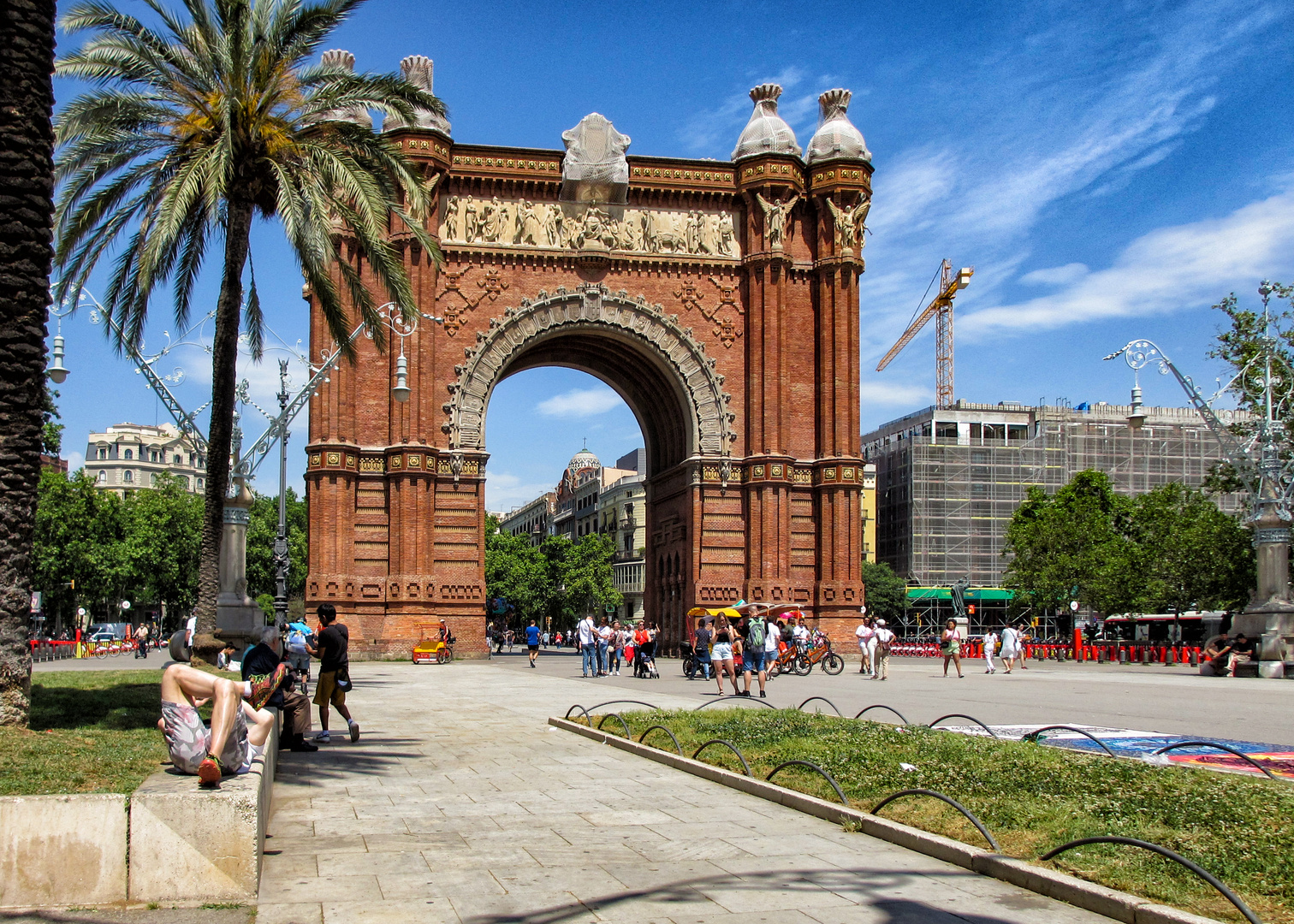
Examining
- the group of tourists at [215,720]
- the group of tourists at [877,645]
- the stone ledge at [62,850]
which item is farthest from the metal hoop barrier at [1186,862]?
the group of tourists at [877,645]

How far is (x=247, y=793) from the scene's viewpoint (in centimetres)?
639

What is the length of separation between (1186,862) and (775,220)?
1388 inches

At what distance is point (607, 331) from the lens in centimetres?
3959

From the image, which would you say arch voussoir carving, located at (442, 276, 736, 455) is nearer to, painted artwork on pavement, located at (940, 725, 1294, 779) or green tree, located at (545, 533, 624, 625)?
painted artwork on pavement, located at (940, 725, 1294, 779)

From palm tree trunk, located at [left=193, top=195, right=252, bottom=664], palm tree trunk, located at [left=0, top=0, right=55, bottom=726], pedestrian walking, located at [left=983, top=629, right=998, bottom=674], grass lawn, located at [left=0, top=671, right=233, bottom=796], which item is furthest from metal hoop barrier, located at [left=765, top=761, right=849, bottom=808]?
pedestrian walking, located at [left=983, top=629, right=998, bottom=674]

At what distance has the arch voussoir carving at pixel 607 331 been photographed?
126 feet

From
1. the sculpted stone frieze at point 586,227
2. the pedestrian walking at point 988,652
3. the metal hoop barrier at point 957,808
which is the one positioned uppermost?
the sculpted stone frieze at point 586,227

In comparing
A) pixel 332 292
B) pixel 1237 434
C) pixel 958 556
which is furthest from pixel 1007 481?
pixel 332 292

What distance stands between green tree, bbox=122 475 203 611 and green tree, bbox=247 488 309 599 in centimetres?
423

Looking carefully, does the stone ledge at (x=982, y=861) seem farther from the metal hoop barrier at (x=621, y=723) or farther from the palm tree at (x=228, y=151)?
the palm tree at (x=228, y=151)

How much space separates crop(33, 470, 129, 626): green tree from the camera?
5744 centimetres

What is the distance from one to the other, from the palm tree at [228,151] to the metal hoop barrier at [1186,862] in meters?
13.3

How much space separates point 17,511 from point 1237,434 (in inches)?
1579

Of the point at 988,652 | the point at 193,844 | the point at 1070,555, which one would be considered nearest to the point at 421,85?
the point at 988,652
